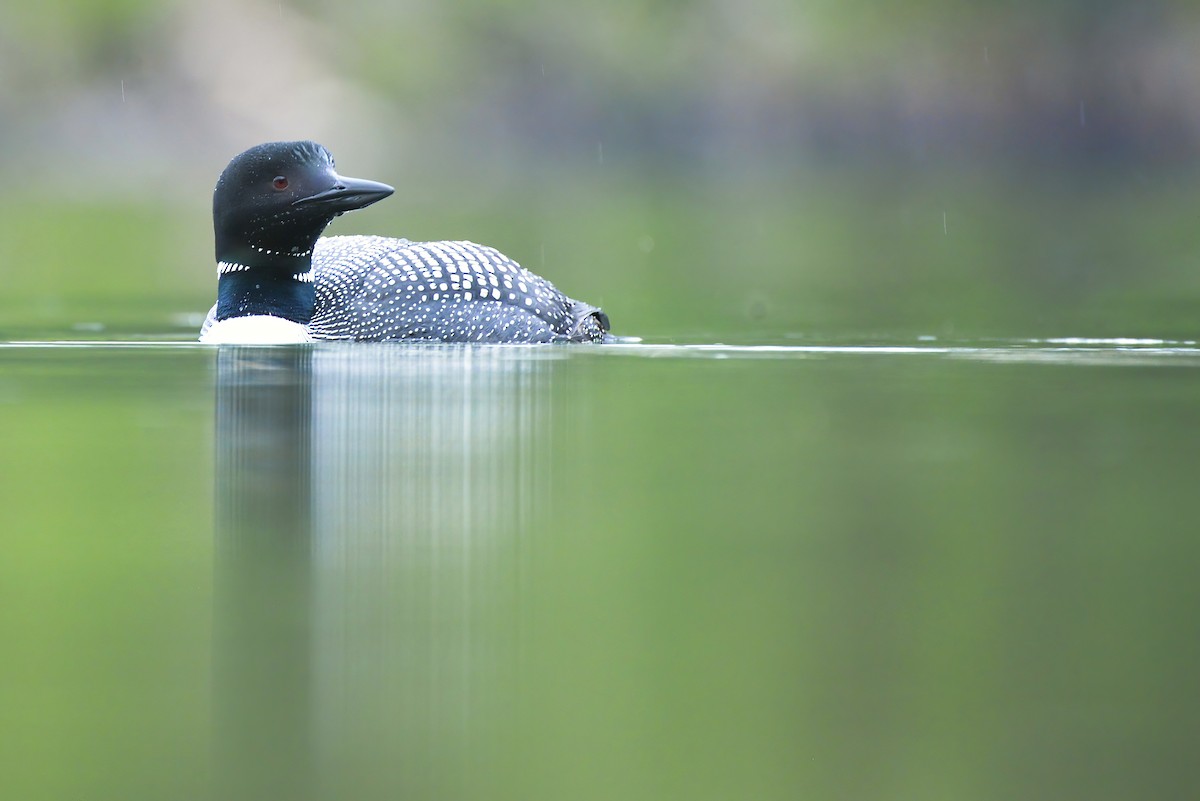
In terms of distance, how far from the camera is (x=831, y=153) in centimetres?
2817

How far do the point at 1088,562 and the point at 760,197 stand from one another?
53.4 ft

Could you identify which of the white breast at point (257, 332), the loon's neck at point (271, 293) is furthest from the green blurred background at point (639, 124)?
the white breast at point (257, 332)

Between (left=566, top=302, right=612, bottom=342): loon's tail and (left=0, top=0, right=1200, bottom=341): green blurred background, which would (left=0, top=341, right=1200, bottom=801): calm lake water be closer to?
(left=566, top=302, right=612, bottom=342): loon's tail

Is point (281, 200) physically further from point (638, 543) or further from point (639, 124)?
point (639, 124)

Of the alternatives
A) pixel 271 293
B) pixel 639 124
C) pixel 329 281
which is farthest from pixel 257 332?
pixel 639 124

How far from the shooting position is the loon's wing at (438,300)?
7629 millimetres

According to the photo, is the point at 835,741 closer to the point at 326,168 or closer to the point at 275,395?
the point at 275,395

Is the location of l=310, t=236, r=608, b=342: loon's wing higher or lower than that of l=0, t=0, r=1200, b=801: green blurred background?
higher

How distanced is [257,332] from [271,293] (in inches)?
Result: 10.0

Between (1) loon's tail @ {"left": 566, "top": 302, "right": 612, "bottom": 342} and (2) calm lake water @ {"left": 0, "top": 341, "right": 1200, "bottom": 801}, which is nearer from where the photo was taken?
(2) calm lake water @ {"left": 0, "top": 341, "right": 1200, "bottom": 801}

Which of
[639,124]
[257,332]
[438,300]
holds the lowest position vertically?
[257,332]

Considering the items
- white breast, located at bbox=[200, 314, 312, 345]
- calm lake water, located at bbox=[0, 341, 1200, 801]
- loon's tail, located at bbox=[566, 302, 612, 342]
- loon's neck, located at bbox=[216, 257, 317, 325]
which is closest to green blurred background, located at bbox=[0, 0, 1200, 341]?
loon's tail, located at bbox=[566, 302, 612, 342]

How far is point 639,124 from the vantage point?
31.6 metres

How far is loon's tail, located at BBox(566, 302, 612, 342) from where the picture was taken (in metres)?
7.96
